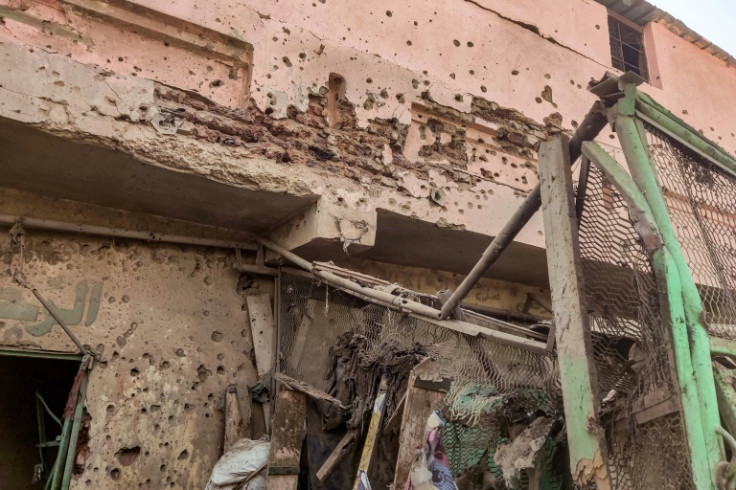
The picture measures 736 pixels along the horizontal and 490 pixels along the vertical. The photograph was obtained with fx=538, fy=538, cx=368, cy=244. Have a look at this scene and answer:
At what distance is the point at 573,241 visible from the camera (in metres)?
1.75

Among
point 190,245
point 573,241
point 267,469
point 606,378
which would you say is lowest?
point 267,469

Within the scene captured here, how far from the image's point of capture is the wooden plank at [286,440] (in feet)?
8.48

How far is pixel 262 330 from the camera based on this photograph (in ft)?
11.9

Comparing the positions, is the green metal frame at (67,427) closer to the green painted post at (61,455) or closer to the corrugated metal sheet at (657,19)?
the green painted post at (61,455)

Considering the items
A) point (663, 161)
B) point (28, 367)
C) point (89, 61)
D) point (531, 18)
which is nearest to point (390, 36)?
point (531, 18)

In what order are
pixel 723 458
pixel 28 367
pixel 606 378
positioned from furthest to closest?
pixel 28 367 → pixel 606 378 → pixel 723 458

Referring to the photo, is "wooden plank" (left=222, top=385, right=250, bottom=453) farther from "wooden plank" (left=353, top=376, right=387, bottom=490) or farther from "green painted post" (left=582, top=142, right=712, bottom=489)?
"green painted post" (left=582, top=142, right=712, bottom=489)

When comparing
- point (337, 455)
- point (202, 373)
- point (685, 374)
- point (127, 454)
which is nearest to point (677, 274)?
point (685, 374)

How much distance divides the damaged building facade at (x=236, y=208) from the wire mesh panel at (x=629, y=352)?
1.77 feet

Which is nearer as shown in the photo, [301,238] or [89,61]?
→ [89,61]

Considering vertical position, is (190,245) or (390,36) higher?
(390,36)

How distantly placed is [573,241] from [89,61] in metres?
2.73

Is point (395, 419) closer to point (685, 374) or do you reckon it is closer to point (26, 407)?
point (685, 374)

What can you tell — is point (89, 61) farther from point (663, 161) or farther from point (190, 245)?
point (663, 161)
